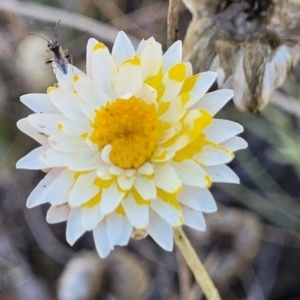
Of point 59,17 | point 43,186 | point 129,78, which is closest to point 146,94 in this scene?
point 129,78

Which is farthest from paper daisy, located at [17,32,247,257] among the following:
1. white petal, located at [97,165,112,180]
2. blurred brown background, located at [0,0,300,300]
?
blurred brown background, located at [0,0,300,300]

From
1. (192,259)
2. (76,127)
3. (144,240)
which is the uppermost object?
(76,127)

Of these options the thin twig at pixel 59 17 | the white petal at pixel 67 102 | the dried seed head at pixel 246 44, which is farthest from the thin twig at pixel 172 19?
the thin twig at pixel 59 17

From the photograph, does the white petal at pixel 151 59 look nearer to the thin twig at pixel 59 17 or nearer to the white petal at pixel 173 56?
the white petal at pixel 173 56

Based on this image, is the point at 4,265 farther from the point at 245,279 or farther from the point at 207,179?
the point at 207,179

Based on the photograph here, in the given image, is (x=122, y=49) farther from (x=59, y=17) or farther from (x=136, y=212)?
(x=59, y=17)

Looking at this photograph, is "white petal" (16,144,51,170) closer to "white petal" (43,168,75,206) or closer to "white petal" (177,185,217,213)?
"white petal" (43,168,75,206)
